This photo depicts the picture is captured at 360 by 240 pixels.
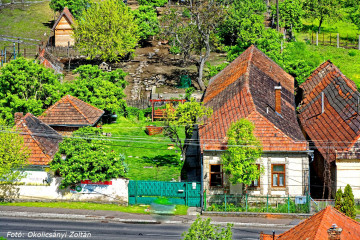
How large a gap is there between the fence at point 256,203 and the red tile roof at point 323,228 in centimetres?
1714

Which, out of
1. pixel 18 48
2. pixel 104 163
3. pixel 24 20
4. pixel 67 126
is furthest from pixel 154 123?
pixel 24 20

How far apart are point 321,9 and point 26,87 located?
50.1m

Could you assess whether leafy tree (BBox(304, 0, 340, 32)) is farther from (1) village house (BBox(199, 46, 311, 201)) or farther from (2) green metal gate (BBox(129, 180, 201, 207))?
(2) green metal gate (BBox(129, 180, 201, 207))

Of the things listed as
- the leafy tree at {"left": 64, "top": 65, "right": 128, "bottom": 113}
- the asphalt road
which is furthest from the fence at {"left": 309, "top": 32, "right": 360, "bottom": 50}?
the asphalt road

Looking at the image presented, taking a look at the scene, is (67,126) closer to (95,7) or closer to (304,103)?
(304,103)

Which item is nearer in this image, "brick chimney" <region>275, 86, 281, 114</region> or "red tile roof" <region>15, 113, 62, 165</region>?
"red tile roof" <region>15, 113, 62, 165</region>

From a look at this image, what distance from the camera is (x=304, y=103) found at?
69.0 m

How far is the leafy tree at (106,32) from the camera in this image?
91.2 metres

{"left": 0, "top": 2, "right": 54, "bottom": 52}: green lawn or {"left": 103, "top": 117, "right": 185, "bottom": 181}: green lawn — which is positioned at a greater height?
{"left": 0, "top": 2, "right": 54, "bottom": 52}: green lawn

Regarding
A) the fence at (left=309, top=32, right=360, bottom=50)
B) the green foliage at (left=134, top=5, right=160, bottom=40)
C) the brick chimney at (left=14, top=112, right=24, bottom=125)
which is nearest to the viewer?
the brick chimney at (left=14, top=112, right=24, bottom=125)

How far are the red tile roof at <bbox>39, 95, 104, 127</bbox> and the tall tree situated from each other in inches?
774


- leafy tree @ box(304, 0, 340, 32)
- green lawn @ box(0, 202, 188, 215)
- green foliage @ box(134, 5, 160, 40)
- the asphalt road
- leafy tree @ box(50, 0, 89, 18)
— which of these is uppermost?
leafy tree @ box(50, 0, 89, 18)

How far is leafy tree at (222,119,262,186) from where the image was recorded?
52594 millimetres

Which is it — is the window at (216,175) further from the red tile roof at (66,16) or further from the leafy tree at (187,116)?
the red tile roof at (66,16)
